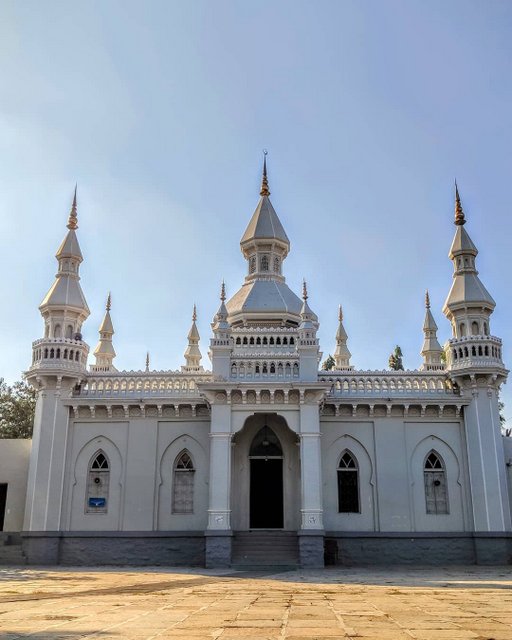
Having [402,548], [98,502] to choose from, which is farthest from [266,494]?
[98,502]

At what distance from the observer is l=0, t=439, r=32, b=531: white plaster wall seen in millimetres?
24016

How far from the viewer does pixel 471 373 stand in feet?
77.9

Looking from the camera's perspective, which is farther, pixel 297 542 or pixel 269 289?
pixel 269 289

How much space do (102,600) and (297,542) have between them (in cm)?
1145

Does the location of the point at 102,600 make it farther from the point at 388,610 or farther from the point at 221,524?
the point at 221,524

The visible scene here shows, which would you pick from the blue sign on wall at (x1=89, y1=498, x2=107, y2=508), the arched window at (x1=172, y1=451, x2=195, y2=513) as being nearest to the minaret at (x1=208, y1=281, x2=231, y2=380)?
the arched window at (x1=172, y1=451, x2=195, y2=513)

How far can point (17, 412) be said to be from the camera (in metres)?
44.8

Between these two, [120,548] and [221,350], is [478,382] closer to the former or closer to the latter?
[221,350]

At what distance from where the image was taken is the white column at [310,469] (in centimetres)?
2106

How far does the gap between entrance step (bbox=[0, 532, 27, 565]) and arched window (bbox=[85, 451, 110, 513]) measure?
259 cm

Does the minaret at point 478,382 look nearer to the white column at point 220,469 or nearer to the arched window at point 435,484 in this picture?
the arched window at point 435,484

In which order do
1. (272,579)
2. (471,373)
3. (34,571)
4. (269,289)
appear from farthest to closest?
(269,289) < (471,373) < (34,571) < (272,579)

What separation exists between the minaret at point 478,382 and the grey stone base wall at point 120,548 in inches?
390

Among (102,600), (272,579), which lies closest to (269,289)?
(272,579)
